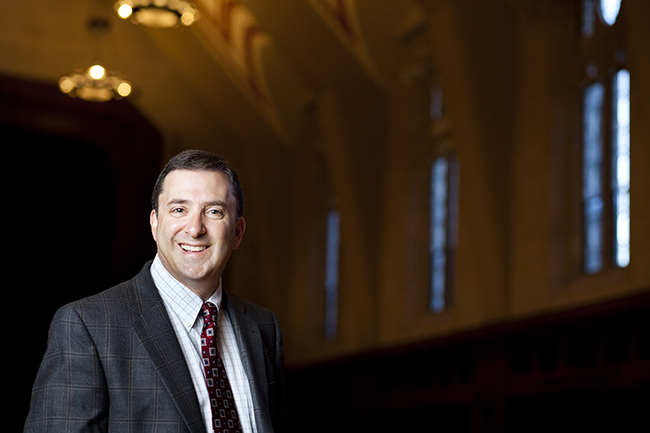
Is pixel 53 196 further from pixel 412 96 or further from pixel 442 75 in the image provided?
pixel 442 75

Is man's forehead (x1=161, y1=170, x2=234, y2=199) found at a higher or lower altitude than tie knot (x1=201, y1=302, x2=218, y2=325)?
higher

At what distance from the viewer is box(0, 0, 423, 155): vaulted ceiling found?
498 inches

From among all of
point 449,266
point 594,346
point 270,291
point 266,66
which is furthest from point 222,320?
point 270,291

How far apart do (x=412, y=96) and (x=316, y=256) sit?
4507 millimetres

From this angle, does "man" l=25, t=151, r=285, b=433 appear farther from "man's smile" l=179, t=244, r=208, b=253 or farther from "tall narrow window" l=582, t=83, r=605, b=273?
"tall narrow window" l=582, t=83, r=605, b=273

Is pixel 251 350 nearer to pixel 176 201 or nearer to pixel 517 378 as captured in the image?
pixel 176 201

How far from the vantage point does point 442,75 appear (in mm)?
10172

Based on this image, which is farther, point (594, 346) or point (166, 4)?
point (166, 4)

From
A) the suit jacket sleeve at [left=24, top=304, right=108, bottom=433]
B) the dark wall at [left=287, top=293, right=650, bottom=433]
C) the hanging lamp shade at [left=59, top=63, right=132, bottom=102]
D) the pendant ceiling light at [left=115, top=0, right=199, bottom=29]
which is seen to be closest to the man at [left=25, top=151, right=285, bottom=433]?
the suit jacket sleeve at [left=24, top=304, right=108, bottom=433]

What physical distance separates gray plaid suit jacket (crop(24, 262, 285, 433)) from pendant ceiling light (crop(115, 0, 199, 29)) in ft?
31.9

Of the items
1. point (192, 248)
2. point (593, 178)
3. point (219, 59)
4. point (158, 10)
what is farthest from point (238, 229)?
point (219, 59)

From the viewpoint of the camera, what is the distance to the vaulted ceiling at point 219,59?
498 inches

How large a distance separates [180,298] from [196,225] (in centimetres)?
21

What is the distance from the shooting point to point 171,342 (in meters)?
2.21
